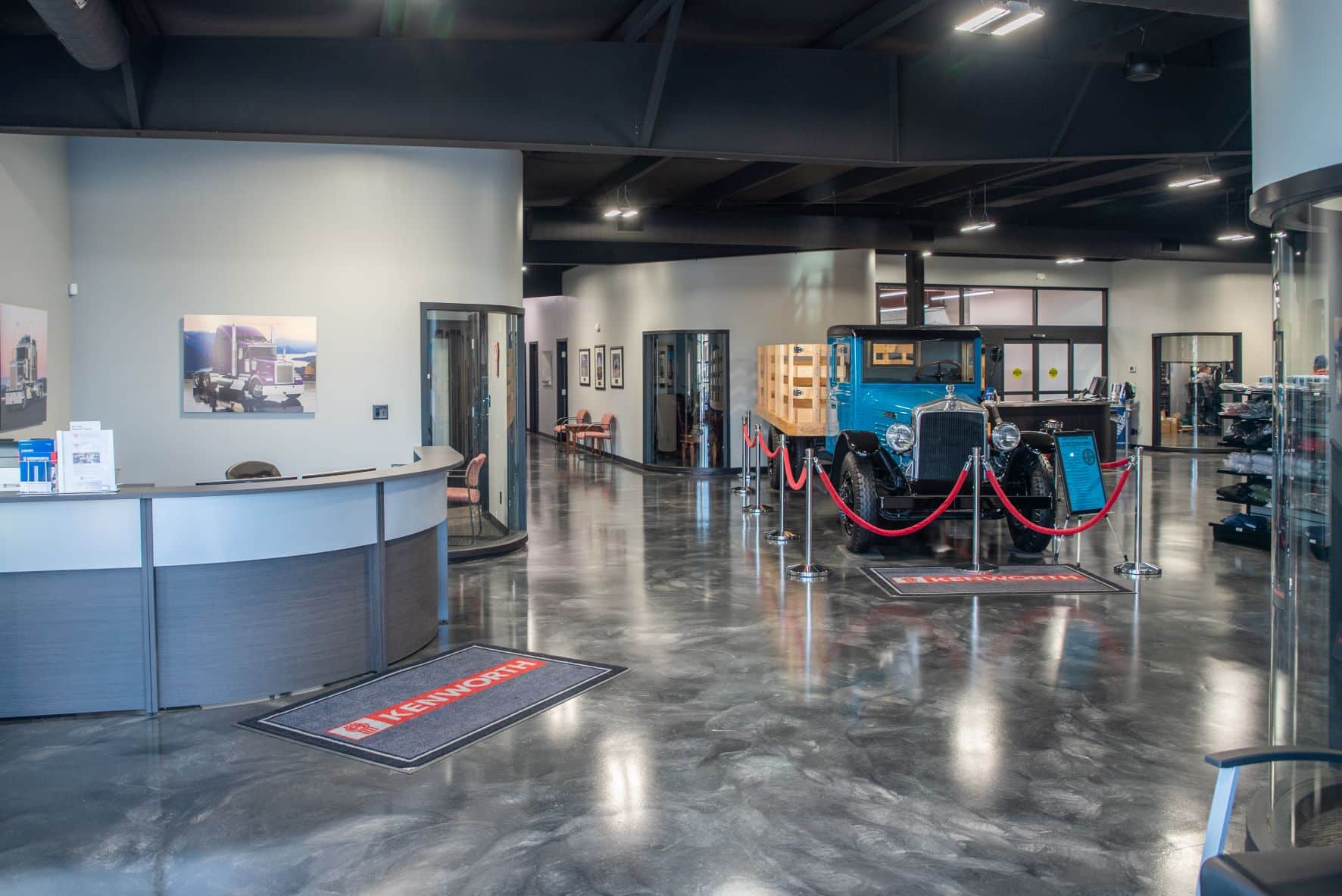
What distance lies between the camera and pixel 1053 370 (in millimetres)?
18938

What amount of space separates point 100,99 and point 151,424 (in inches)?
94.1

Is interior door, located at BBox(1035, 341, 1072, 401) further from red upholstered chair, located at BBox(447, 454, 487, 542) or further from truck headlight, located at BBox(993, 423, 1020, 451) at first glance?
red upholstered chair, located at BBox(447, 454, 487, 542)

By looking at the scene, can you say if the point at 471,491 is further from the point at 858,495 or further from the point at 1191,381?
the point at 1191,381

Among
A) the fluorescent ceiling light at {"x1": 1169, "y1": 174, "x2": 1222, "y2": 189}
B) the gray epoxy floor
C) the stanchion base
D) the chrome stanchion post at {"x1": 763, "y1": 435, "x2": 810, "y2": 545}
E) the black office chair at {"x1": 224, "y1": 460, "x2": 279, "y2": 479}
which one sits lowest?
the gray epoxy floor

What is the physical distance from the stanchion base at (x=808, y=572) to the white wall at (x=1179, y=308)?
530 inches

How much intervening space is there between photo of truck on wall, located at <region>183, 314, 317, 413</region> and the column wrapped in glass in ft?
21.4

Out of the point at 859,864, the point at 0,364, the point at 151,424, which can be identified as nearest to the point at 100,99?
the point at 0,364

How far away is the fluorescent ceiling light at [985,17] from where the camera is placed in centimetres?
534

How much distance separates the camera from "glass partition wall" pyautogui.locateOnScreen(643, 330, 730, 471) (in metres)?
15.6

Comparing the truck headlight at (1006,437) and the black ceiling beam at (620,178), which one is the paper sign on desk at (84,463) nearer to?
the black ceiling beam at (620,178)

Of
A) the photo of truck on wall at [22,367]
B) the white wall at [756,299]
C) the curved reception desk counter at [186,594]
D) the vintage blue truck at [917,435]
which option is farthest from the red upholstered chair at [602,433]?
the curved reception desk counter at [186,594]

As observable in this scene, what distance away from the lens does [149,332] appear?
7.36 m

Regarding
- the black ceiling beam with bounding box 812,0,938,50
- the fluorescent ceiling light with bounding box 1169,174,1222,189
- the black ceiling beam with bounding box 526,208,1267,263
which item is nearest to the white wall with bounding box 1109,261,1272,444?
the black ceiling beam with bounding box 526,208,1267,263

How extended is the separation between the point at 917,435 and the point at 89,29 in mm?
6392
